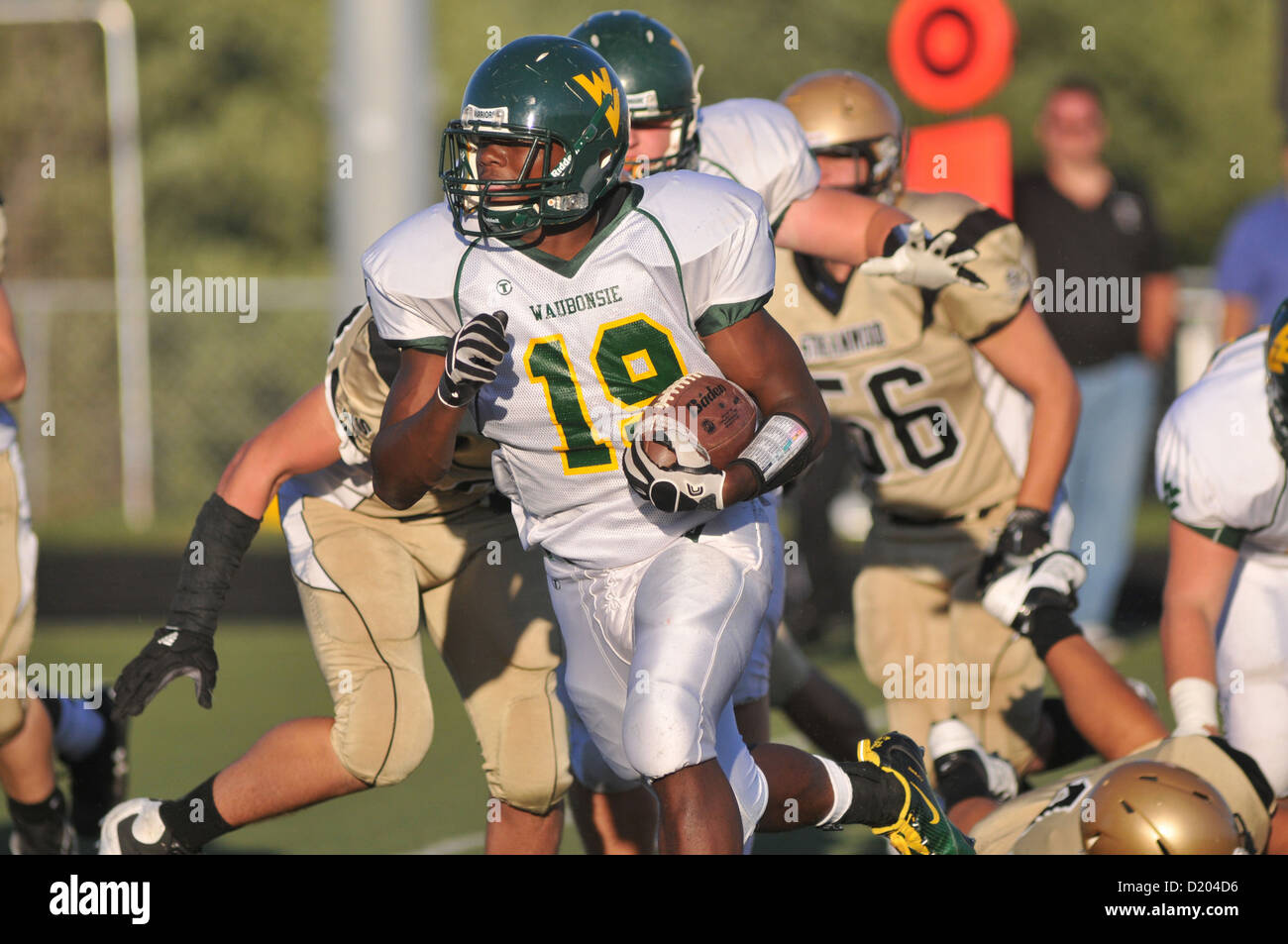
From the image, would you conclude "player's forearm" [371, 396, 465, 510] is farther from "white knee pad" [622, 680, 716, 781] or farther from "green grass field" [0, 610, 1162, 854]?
"green grass field" [0, 610, 1162, 854]

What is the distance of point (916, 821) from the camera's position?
366 centimetres

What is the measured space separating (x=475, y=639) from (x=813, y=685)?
3.41 ft

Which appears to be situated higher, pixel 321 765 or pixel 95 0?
pixel 95 0

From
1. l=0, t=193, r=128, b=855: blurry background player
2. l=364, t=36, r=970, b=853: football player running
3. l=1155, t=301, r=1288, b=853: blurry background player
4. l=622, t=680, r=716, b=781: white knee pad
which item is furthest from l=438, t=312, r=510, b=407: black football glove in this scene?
l=1155, t=301, r=1288, b=853: blurry background player

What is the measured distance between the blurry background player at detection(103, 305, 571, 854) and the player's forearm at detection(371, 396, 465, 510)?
294mm

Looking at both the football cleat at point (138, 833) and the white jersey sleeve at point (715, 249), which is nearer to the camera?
the white jersey sleeve at point (715, 249)

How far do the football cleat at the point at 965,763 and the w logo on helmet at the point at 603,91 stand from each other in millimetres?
1812

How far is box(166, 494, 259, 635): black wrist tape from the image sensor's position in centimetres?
373

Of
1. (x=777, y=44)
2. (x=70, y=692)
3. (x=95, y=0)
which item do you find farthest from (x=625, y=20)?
(x=777, y=44)

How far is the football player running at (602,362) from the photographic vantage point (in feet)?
10.6

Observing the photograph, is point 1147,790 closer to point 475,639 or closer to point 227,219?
point 475,639

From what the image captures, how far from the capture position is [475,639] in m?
4.02

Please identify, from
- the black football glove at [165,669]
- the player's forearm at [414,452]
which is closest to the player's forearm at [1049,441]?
the player's forearm at [414,452]

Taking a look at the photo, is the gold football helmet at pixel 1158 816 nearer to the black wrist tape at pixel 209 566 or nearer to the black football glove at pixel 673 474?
the black football glove at pixel 673 474
